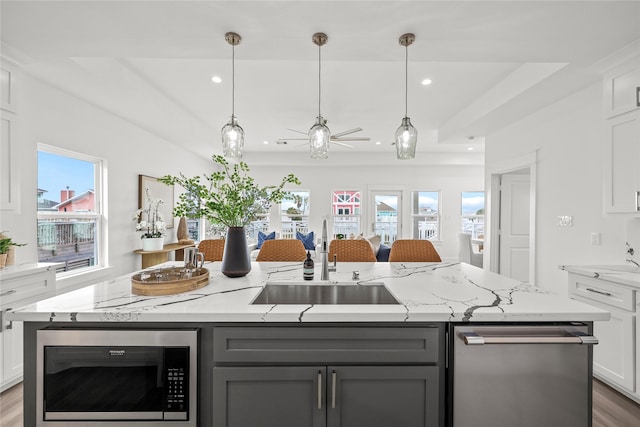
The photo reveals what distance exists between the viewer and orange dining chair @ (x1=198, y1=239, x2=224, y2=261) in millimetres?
2388

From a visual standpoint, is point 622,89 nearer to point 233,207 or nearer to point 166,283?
point 233,207

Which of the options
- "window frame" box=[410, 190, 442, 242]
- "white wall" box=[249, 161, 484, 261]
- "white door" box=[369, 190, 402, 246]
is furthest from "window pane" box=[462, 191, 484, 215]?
"white door" box=[369, 190, 402, 246]

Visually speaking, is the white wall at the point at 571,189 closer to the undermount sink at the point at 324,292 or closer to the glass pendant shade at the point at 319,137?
the undermount sink at the point at 324,292

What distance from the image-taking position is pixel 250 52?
2086mm

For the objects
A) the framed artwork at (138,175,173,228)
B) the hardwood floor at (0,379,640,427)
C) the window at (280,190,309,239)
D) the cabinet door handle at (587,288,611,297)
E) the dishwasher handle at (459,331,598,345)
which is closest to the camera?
the dishwasher handle at (459,331,598,345)

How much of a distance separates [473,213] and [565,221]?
14.1 feet

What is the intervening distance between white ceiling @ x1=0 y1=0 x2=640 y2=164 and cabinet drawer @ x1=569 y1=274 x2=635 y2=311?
66.7 inches

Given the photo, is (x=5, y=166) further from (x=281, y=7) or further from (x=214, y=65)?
(x=281, y=7)

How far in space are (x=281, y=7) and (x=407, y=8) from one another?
73cm

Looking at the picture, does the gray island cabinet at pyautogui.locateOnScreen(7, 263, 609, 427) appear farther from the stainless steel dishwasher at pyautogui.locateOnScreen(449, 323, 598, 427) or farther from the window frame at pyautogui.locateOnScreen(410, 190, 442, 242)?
the window frame at pyautogui.locateOnScreen(410, 190, 442, 242)

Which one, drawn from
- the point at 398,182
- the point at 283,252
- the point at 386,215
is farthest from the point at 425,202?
the point at 283,252

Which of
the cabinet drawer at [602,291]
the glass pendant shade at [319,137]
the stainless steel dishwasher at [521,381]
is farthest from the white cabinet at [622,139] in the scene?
the glass pendant shade at [319,137]

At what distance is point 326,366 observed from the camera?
1.09 m

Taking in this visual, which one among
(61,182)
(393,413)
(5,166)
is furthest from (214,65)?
(393,413)
